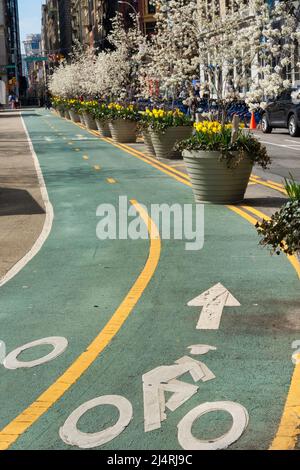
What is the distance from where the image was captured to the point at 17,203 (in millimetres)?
16312

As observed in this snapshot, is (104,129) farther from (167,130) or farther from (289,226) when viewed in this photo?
(289,226)

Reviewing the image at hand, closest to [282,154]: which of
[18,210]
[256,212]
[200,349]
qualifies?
[256,212]

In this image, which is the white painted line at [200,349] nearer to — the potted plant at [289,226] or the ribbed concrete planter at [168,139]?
the potted plant at [289,226]

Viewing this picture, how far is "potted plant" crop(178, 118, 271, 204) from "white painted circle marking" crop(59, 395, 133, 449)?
29.5ft

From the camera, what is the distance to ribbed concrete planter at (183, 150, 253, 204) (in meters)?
14.3

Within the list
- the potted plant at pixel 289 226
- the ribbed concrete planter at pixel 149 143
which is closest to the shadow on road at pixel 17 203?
the potted plant at pixel 289 226

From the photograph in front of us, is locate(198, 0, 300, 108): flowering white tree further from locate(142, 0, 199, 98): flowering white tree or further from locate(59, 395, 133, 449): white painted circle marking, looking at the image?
locate(59, 395, 133, 449): white painted circle marking

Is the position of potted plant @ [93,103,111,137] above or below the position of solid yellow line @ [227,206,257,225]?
above

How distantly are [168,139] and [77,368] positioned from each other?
753 inches

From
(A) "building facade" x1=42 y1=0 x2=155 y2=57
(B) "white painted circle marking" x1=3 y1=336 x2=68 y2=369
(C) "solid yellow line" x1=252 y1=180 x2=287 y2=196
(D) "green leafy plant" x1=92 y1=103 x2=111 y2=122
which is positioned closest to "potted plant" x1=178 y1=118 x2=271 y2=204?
(C) "solid yellow line" x1=252 y1=180 x2=287 y2=196

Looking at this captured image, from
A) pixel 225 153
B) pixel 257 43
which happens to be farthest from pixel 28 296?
pixel 257 43

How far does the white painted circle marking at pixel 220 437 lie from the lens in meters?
4.80

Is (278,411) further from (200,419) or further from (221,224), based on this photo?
(221,224)

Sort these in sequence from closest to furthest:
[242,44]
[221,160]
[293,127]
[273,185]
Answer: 1. [221,160]
2. [273,185]
3. [242,44]
4. [293,127]
